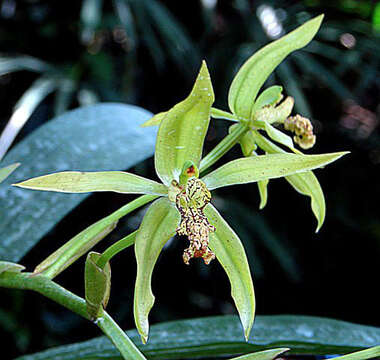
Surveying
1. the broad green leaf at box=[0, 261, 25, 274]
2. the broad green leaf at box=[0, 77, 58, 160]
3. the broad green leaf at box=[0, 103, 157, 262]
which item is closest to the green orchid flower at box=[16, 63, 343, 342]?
the broad green leaf at box=[0, 261, 25, 274]

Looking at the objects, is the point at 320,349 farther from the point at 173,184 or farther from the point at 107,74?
the point at 107,74

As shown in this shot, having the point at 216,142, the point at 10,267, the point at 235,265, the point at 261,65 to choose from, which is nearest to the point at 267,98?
the point at 261,65

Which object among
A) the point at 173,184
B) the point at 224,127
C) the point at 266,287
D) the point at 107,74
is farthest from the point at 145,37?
the point at 173,184

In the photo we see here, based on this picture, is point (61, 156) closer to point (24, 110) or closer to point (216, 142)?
point (24, 110)

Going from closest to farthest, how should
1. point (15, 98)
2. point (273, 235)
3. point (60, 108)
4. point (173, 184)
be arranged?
1. point (173, 184)
2. point (60, 108)
3. point (273, 235)
4. point (15, 98)

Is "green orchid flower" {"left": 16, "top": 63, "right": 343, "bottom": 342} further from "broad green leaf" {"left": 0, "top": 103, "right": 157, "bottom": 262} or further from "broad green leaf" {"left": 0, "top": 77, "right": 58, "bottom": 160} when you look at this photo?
"broad green leaf" {"left": 0, "top": 77, "right": 58, "bottom": 160}

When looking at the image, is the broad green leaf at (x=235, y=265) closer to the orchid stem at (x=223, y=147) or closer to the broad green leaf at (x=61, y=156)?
the orchid stem at (x=223, y=147)

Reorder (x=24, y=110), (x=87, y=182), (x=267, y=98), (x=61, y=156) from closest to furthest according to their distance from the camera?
(x=87, y=182) → (x=267, y=98) → (x=61, y=156) → (x=24, y=110)
